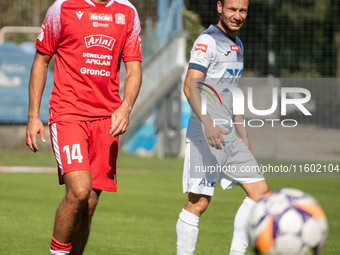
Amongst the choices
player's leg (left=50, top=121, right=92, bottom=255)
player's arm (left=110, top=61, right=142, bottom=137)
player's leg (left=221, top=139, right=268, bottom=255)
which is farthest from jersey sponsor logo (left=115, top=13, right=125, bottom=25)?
player's leg (left=221, top=139, right=268, bottom=255)

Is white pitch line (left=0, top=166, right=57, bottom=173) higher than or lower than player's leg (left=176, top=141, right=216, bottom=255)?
lower

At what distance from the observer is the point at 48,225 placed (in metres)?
6.48

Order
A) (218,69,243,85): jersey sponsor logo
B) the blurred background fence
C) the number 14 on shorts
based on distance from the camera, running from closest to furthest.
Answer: the number 14 on shorts, (218,69,243,85): jersey sponsor logo, the blurred background fence

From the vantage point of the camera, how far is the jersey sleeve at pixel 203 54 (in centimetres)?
406

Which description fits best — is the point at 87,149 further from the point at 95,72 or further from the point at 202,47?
the point at 202,47

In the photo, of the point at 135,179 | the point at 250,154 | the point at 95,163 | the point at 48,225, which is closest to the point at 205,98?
the point at 250,154

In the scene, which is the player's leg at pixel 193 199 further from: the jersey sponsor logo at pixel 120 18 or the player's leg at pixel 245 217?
the jersey sponsor logo at pixel 120 18

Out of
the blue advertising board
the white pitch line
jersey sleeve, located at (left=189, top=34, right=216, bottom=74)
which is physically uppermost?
jersey sleeve, located at (left=189, top=34, right=216, bottom=74)

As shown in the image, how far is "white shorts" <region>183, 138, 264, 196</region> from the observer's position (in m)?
4.11

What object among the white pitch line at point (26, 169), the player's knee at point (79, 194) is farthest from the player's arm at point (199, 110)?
the white pitch line at point (26, 169)

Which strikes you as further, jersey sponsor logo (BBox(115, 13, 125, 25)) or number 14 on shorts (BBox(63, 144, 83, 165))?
jersey sponsor logo (BBox(115, 13, 125, 25))

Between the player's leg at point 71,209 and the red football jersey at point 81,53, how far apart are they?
500mm

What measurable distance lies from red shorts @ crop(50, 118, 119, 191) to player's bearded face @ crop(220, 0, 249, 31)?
1.24m

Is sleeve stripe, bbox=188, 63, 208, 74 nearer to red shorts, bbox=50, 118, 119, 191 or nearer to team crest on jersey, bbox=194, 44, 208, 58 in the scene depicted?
team crest on jersey, bbox=194, 44, 208, 58
